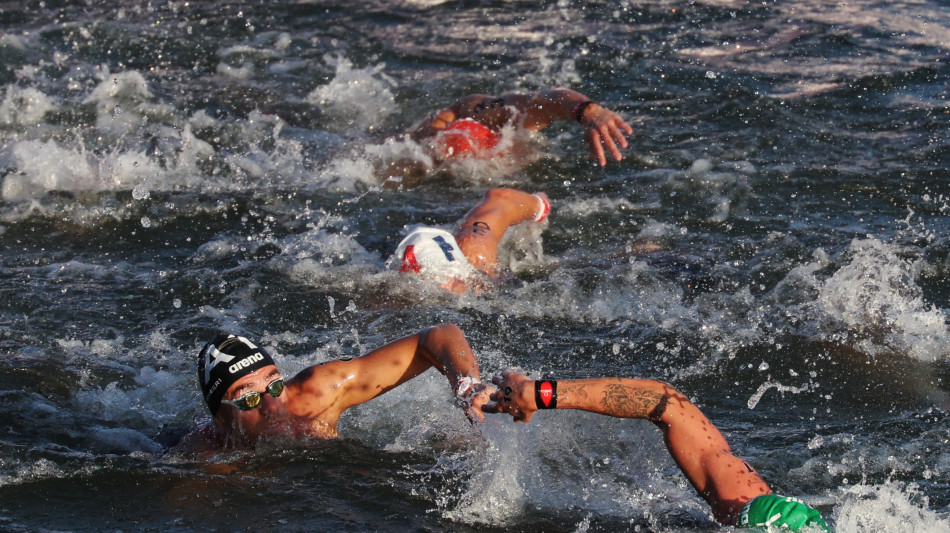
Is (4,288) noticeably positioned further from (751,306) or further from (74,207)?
(751,306)

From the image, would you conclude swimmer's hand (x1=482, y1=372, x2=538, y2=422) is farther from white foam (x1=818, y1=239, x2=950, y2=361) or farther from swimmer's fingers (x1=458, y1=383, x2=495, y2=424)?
white foam (x1=818, y1=239, x2=950, y2=361)

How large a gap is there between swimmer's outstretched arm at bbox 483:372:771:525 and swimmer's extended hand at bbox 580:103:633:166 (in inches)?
114

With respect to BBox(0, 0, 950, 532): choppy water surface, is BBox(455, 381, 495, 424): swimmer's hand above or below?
above

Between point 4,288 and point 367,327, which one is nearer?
point 367,327

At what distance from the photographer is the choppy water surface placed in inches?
198

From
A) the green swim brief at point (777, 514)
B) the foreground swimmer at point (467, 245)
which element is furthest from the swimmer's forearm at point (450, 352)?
the foreground swimmer at point (467, 245)

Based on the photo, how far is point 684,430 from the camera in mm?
4430

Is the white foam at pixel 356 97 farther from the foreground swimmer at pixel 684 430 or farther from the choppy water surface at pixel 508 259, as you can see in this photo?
the foreground swimmer at pixel 684 430

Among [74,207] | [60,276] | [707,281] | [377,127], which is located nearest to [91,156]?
[74,207]

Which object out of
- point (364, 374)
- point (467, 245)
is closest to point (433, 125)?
point (467, 245)

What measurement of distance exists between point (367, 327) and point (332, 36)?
6727 millimetres

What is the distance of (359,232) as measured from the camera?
809 centimetres

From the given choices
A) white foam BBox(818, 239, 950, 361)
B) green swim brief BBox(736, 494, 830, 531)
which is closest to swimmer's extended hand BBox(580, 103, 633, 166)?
white foam BBox(818, 239, 950, 361)

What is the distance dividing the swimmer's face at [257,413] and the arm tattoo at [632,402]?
181cm
